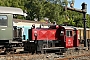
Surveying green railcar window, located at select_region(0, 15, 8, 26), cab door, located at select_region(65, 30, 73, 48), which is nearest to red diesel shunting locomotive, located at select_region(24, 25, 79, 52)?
cab door, located at select_region(65, 30, 73, 48)

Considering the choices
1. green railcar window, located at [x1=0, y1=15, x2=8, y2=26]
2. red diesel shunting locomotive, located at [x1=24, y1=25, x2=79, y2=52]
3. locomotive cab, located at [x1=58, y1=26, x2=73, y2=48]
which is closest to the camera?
green railcar window, located at [x1=0, y1=15, x2=8, y2=26]

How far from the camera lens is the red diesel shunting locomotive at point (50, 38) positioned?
1684cm

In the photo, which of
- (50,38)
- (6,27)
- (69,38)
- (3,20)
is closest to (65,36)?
(69,38)

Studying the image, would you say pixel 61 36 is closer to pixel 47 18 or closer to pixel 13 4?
pixel 13 4

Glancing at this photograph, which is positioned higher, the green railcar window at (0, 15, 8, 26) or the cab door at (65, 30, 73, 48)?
the green railcar window at (0, 15, 8, 26)

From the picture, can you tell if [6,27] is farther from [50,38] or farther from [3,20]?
[50,38]

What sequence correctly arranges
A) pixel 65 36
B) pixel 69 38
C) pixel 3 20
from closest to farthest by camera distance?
pixel 3 20 < pixel 65 36 < pixel 69 38

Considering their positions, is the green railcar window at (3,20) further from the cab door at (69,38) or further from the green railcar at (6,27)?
the cab door at (69,38)

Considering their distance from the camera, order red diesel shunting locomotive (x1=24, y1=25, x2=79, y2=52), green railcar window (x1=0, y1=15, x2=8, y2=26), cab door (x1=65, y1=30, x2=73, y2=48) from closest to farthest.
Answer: green railcar window (x1=0, y1=15, x2=8, y2=26), red diesel shunting locomotive (x1=24, y1=25, x2=79, y2=52), cab door (x1=65, y1=30, x2=73, y2=48)

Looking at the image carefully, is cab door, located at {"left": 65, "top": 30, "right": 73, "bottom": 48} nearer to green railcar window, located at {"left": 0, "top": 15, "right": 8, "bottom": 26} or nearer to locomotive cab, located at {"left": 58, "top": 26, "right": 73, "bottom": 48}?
locomotive cab, located at {"left": 58, "top": 26, "right": 73, "bottom": 48}

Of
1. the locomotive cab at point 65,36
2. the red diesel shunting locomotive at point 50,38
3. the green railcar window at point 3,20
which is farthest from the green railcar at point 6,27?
the locomotive cab at point 65,36

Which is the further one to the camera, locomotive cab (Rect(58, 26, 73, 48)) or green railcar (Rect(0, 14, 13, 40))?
locomotive cab (Rect(58, 26, 73, 48))

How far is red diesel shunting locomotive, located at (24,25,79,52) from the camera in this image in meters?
16.8

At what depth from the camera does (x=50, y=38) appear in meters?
17.3
